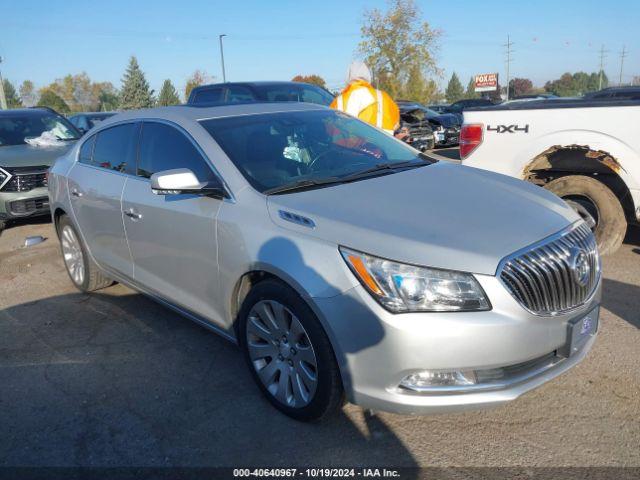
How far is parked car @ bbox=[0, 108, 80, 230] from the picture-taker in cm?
740

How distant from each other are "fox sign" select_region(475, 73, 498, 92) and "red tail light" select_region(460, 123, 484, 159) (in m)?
59.0

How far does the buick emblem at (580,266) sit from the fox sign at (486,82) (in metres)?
62.0

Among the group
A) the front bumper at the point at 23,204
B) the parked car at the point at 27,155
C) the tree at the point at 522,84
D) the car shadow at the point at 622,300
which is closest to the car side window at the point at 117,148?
the front bumper at the point at 23,204

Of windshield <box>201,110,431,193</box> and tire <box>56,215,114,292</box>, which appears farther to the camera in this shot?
tire <box>56,215,114,292</box>

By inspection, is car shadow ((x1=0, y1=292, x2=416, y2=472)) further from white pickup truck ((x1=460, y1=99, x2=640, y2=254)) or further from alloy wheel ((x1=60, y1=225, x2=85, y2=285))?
white pickup truck ((x1=460, y1=99, x2=640, y2=254))

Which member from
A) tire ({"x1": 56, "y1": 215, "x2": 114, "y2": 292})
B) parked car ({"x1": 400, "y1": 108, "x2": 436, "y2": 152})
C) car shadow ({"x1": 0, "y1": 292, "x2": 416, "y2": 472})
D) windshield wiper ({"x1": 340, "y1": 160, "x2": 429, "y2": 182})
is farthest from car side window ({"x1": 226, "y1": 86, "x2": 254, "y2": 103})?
windshield wiper ({"x1": 340, "y1": 160, "x2": 429, "y2": 182})

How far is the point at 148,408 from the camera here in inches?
124

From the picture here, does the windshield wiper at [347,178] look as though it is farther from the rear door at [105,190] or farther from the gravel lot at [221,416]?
the rear door at [105,190]

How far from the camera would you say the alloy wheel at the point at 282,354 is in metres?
2.74

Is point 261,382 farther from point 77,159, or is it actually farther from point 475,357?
point 77,159

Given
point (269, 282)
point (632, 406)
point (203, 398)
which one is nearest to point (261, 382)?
point (203, 398)

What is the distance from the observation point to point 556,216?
9.34 ft

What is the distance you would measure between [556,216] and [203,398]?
2284 millimetres

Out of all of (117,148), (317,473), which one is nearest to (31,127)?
(117,148)
